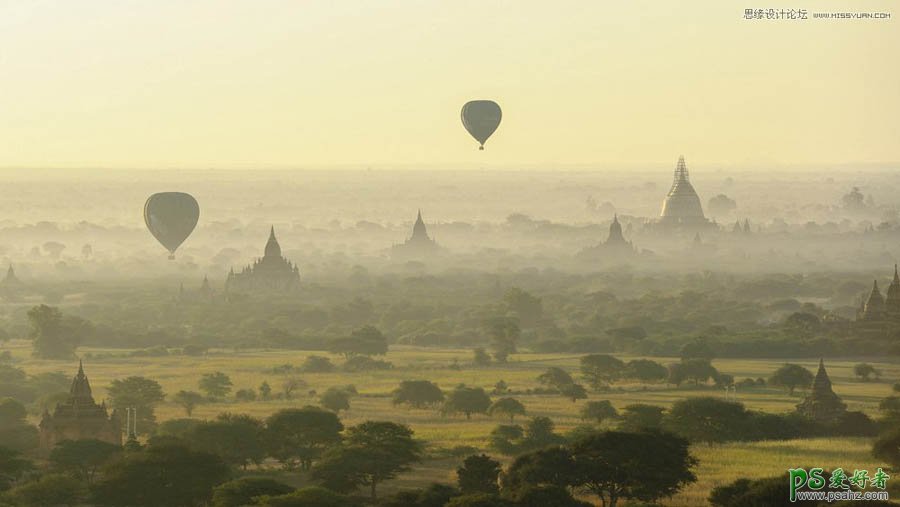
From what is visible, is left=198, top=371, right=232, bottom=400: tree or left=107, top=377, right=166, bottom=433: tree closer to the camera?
left=107, top=377, right=166, bottom=433: tree

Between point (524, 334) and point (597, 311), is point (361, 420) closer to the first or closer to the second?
point (524, 334)

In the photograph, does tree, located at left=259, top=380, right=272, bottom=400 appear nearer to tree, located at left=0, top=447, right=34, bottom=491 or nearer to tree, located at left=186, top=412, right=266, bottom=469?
tree, located at left=186, top=412, right=266, bottom=469

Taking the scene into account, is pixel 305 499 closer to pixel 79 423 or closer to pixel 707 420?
pixel 79 423

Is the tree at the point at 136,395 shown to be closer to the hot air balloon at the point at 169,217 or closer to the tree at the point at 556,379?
the tree at the point at 556,379

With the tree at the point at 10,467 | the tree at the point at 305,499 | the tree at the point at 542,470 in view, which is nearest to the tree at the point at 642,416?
the tree at the point at 542,470

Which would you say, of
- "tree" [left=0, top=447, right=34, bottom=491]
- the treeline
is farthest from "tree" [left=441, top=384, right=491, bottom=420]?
the treeline

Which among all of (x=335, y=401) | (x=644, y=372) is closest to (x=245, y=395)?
(x=335, y=401)

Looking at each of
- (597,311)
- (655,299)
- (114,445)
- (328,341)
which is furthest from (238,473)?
(655,299)
